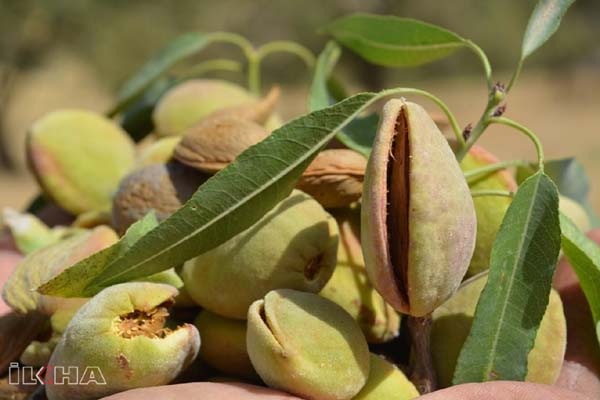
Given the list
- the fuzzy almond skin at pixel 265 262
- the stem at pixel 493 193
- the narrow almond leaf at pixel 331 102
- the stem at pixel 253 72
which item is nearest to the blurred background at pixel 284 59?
the stem at pixel 253 72

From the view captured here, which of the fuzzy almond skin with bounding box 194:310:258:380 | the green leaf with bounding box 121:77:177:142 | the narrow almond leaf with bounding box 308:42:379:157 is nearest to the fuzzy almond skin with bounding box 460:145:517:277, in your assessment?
the narrow almond leaf with bounding box 308:42:379:157

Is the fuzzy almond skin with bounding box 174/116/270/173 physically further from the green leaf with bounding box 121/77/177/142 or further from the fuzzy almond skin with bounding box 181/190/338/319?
the green leaf with bounding box 121/77/177/142

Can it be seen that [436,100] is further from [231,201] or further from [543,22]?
[231,201]

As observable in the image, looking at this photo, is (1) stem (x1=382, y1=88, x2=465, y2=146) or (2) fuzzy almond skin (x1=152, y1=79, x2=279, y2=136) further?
(2) fuzzy almond skin (x1=152, y1=79, x2=279, y2=136)

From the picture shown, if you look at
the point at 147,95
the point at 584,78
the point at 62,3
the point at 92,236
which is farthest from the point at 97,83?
the point at 92,236

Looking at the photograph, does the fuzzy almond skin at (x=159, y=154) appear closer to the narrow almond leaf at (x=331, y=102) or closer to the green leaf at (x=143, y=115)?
the narrow almond leaf at (x=331, y=102)

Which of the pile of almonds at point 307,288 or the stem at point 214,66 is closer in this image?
the pile of almonds at point 307,288
